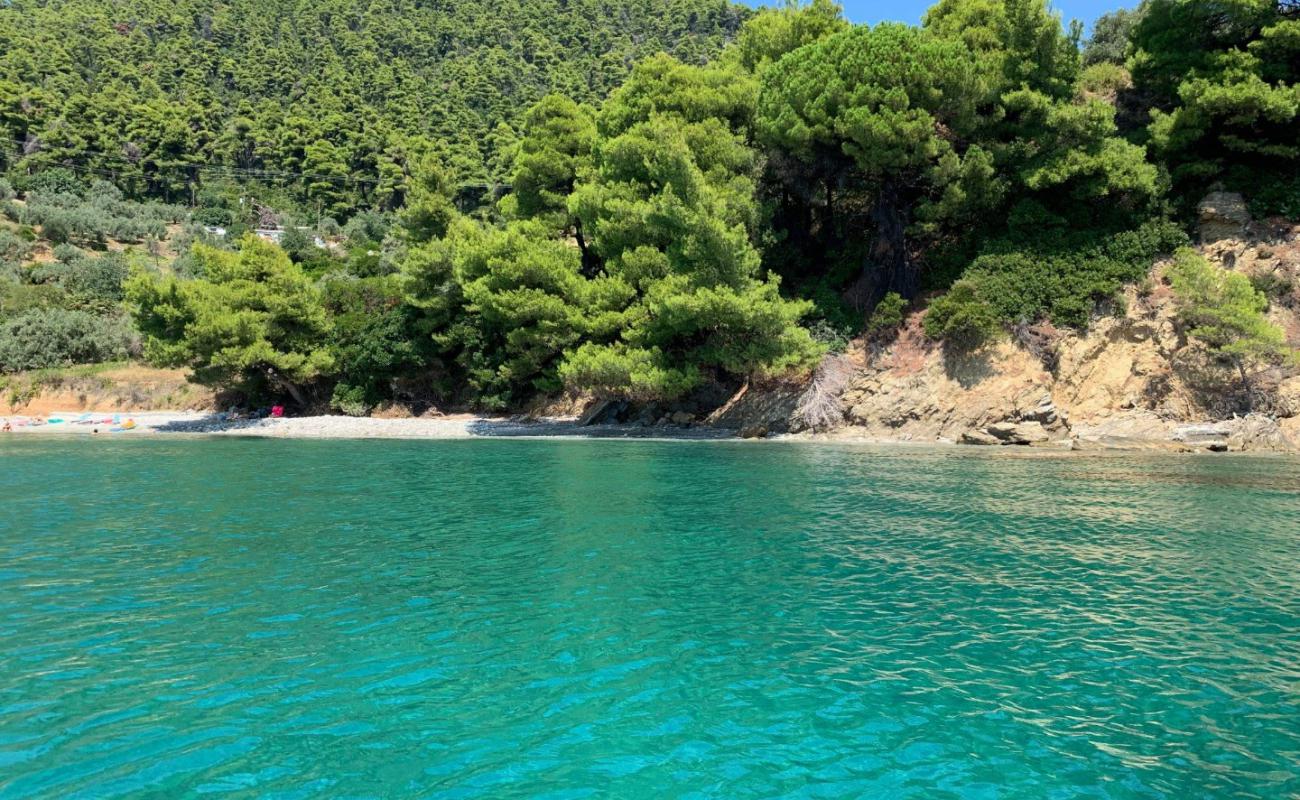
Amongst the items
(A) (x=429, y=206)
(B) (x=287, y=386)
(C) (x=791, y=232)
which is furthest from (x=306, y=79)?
→ (C) (x=791, y=232)

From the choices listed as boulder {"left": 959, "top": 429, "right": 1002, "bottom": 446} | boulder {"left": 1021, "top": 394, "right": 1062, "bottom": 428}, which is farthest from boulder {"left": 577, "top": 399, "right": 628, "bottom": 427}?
boulder {"left": 1021, "top": 394, "right": 1062, "bottom": 428}

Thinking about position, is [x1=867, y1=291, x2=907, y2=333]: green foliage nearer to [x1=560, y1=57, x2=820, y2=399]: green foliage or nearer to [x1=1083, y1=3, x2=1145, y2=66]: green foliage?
[x1=560, y1=57, x2=820, y2=399]: green foliage

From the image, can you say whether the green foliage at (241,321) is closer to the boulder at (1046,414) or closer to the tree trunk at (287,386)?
the tree trunk at (287,386)

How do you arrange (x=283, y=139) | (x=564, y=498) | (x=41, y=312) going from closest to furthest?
(x=564, y=498)
(x=41, y=312)
(x=283, y=139)

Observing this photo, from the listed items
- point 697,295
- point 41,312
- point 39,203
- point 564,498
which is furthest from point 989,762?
point 39,203

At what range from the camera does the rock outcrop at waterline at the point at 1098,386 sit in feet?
83.8

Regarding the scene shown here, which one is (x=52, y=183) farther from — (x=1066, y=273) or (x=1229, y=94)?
(x=1229, y=94)

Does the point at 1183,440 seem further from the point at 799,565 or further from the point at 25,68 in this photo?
the point at 25,68

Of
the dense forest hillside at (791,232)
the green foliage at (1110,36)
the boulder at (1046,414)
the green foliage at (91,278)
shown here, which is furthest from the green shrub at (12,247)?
the green foliage at (1110,36)

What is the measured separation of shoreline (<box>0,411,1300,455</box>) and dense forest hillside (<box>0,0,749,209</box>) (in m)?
47.2

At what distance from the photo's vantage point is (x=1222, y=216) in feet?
93.7

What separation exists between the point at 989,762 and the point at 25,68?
129 m

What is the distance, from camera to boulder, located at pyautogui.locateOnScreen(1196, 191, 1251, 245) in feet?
93.4

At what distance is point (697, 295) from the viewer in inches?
1095
